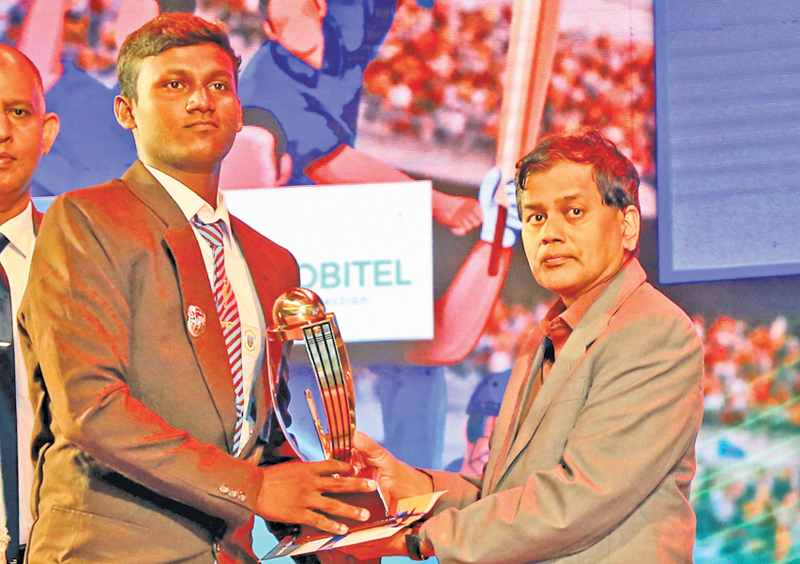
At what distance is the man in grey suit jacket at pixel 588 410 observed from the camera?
209cm

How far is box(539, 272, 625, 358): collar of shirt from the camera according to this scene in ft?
A: 7.66

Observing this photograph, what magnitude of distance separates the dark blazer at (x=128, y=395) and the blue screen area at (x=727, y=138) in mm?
2044

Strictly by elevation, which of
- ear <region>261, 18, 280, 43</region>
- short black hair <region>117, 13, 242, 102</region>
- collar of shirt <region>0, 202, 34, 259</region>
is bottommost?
collar of shirt <region>0, 202, 34, 259</region>

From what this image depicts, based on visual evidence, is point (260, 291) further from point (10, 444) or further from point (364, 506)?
point (10, 444)

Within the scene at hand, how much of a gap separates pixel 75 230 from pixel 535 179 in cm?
111

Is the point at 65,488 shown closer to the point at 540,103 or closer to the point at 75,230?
the point at 75,230

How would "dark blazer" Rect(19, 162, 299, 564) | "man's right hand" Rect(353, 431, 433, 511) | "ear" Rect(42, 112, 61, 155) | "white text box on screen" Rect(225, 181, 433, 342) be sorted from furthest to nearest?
"white text box on screen" Rect(225, 181, 433, 342) → "ear" Rect(42, 112, 61, 155) → "man's right hand" Rect(353, 431, 433, 511) → "dark blazer" Rect(19, 162, 299, 564)

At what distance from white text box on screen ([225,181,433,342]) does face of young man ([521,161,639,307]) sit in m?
1.40

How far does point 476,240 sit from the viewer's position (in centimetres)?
374

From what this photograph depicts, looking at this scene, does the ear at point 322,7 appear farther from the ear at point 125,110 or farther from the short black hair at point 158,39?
the ear at point 125,110

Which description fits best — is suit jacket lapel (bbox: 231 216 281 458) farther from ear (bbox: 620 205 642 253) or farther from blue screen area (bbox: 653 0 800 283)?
blue screen area (bbox: 653 0 800 283)

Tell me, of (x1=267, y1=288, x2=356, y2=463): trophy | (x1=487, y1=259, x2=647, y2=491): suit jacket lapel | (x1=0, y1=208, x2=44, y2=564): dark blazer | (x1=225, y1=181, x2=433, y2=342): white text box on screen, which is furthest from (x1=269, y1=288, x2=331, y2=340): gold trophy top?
(x1=225, y1=181, x2=433, y2=342): white text box on screen

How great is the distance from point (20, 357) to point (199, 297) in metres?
0.94

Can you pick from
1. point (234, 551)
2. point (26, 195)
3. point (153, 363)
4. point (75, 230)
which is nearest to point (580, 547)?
point (234, 551)
